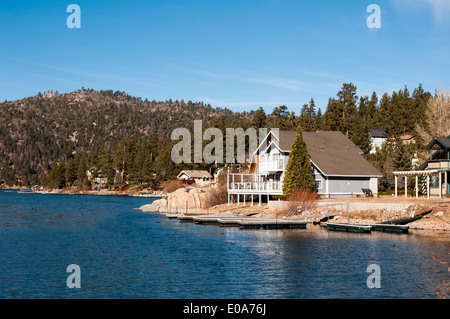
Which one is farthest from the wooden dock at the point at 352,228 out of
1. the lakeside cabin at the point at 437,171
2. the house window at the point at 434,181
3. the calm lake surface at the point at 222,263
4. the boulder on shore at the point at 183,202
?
the boulder on shore at the point at 183,202

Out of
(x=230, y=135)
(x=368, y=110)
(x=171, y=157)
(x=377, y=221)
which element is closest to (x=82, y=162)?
(x=171, y=157)

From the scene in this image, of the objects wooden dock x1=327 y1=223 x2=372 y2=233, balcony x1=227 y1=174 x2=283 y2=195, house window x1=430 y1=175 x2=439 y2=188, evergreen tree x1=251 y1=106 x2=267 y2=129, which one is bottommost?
wooden dock x1=327 y1=223 x2=372 y2=233

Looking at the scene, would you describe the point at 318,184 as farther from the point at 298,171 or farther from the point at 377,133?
the point at 377,133

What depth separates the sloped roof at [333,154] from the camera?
211 ft

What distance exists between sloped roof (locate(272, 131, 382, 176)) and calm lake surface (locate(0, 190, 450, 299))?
16.3 metres

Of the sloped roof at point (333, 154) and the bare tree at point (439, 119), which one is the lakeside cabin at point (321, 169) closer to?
the sloped roof at point (333, 154)

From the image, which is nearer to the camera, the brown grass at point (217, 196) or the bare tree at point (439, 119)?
the brown grass at point (217, 196)

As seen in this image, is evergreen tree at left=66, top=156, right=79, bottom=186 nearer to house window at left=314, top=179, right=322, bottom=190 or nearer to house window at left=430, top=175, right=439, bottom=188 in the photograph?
house window at left=314, top=179, right=322, bottom=190

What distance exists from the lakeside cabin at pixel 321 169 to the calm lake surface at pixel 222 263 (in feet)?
47.5

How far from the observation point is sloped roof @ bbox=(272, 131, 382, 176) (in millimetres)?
64438

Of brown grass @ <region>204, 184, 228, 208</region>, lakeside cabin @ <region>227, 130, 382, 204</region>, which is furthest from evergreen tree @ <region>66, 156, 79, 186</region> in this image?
lakeside cabin @ <region>227, 130, 382, 204</region>

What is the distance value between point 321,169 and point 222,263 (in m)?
33.7
